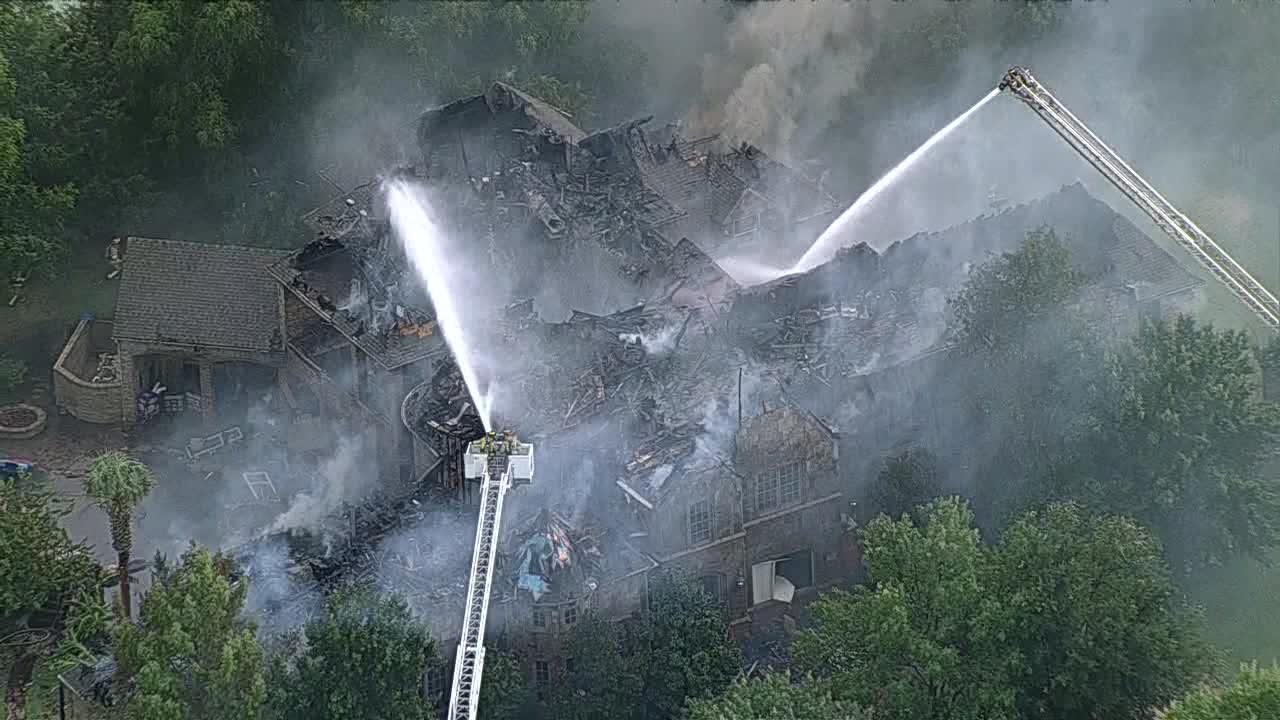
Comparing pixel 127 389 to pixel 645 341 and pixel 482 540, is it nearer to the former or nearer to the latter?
pixel 645 341

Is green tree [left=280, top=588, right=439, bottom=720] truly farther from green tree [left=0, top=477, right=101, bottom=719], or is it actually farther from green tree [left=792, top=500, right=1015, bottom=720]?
green tree [left=0, top=477, right=101, bottom=719]

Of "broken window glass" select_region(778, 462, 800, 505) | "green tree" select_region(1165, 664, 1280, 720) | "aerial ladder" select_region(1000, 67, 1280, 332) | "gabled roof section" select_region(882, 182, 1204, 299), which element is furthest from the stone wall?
"green tree" select_region(1165, 664, 1280, 720)

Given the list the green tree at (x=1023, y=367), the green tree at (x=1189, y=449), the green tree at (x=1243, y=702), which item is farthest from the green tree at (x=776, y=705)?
the green tree at (x=1189, y=449)

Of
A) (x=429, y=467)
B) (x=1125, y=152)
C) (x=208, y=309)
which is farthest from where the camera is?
(x=1125, y=152)

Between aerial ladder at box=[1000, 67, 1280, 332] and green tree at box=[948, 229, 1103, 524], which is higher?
aerial ladder at box=[1000, 67, 1280, 332]

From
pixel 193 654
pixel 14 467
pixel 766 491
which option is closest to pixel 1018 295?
pixel 766 491

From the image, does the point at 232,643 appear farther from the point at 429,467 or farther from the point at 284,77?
the point at 284,77

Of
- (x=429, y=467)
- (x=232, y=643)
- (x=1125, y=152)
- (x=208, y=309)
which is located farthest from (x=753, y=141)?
(x=232, y=643)
